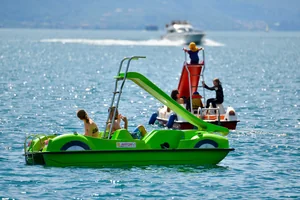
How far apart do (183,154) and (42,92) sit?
70.7 feet

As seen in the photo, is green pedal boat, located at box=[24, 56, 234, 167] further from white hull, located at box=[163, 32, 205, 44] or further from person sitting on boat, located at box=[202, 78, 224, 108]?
white hull, located at box=[163, 32, 205, 44]

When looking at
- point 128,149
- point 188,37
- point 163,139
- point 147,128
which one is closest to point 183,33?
point 188,37

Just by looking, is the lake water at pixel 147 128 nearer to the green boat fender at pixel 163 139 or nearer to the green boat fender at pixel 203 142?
the green boat fender at pixel 203 142

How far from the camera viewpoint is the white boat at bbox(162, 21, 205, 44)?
118613 mm

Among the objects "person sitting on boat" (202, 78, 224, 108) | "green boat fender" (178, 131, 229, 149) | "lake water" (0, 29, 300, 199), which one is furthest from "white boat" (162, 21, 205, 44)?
"green boat fender" (178, 131, 229, 149)

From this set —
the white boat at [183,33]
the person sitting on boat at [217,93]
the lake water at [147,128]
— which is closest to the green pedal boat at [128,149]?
the lake water at [147,128]

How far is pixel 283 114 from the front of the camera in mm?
31562

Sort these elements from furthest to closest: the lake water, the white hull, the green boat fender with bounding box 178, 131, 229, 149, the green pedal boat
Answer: the white hull → the green boat fender with bounding box 178, 131, 229, 149 → the green pedal boat → the lake water

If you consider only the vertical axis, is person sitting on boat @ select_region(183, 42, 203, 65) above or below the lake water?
above

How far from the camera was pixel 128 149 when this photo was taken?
773 inches

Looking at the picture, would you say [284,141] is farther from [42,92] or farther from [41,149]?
[42,92]

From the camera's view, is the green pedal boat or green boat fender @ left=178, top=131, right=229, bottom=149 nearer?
the green pedal boat

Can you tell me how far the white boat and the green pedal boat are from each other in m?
97.9

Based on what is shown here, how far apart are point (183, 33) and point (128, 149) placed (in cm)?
10488
